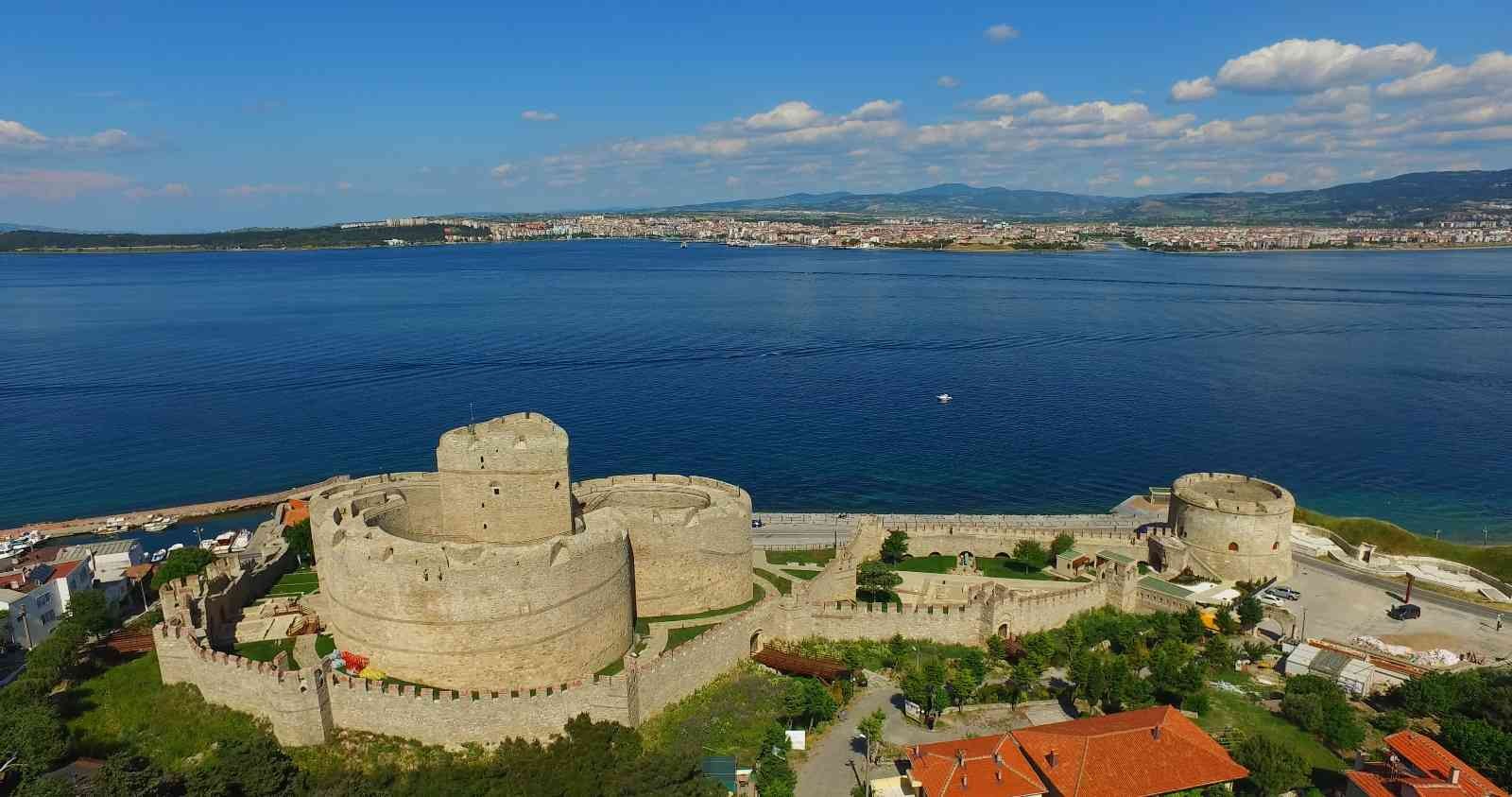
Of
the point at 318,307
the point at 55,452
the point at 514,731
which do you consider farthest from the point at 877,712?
the point at 318,307

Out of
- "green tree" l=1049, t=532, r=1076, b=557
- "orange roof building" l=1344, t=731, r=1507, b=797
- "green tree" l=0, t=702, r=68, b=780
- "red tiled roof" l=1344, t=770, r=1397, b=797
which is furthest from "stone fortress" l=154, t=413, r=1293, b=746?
"red tiled roof" l=1344, t=770, r=1397, b=797

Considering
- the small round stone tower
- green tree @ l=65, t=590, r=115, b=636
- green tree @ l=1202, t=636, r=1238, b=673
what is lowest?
green tree @ l=1202, t=636, r=1238, b=673

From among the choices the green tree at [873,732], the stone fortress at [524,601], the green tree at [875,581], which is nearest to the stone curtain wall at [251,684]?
the stone fortress at [524,601]

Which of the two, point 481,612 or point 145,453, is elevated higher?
point 481,612

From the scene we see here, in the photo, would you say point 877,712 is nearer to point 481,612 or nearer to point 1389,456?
point 481,612

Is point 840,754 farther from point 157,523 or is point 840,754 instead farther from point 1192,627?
point 157,523

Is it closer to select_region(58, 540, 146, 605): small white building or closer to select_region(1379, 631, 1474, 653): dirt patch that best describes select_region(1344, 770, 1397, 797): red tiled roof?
select_region(1379, 631, 1474, 653): dirt patch
